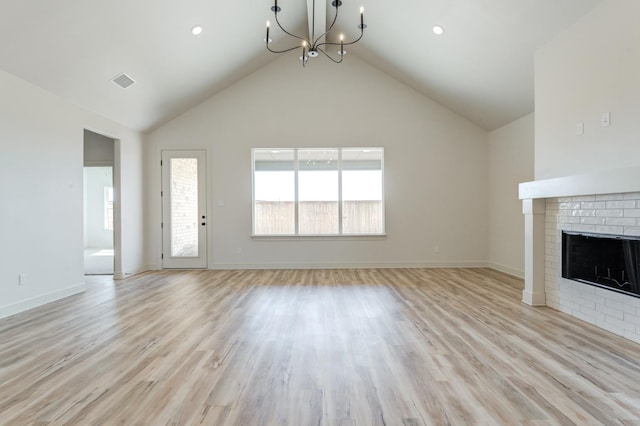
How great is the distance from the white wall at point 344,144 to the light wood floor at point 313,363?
233cm

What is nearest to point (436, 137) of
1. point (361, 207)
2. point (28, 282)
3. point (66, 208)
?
point (361, 207)

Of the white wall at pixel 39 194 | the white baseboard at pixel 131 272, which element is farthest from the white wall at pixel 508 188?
the white wall at pixel 39 194

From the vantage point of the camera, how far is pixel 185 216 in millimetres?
6797

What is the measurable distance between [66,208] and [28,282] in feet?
3.58

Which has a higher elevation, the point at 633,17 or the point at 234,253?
the point at 633,17

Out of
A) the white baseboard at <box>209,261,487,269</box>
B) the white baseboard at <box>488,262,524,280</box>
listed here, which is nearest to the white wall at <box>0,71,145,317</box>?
the white baseboard at <box>209,261,487,269</box>

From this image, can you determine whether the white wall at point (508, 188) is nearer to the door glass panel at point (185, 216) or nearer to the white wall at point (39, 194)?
the door glass panel at point (185, 216)

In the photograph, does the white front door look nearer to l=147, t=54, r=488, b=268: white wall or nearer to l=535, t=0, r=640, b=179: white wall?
l=147, t=54, r=488, b=268: white wall

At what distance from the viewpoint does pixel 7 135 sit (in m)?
3.83

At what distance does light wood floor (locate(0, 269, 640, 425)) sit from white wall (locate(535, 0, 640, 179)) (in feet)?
5.47

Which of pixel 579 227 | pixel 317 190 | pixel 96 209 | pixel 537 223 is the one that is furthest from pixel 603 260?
pixel 96 209

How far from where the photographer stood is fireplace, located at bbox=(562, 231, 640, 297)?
2986 mm

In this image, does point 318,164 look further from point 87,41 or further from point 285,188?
point 87,41

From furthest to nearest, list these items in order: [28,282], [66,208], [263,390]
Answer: [66,208] < [28,282] < [263,390]
